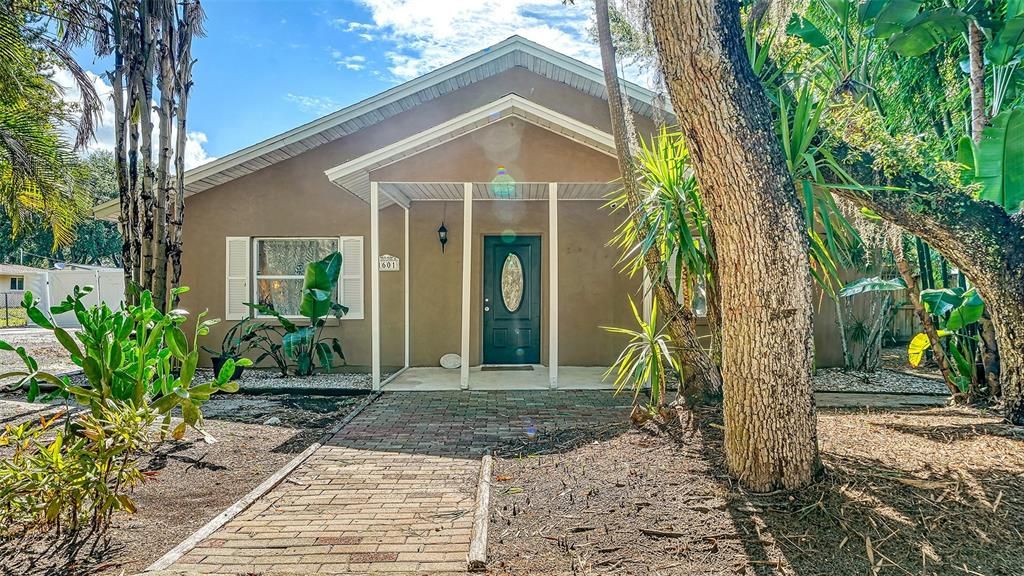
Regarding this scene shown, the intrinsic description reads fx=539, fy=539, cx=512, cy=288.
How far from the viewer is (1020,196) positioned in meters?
4.22

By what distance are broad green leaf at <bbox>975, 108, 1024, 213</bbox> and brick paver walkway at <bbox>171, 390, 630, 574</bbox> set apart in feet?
13.0

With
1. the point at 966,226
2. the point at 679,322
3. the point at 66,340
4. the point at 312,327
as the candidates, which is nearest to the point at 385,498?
the point at 66,340

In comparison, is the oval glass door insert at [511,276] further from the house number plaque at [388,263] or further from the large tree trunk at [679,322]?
the large tree trunk at [679,322]

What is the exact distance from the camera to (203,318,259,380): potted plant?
8867 mm

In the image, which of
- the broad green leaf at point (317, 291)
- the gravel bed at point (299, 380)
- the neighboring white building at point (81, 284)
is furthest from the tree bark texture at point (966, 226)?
the neighboring white building at point (81, 284)

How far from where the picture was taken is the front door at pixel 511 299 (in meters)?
9.88

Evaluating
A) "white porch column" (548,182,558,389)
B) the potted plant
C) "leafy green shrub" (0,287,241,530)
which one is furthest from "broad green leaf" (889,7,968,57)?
the potted plant

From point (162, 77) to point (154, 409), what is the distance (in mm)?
7298

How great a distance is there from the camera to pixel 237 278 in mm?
9836

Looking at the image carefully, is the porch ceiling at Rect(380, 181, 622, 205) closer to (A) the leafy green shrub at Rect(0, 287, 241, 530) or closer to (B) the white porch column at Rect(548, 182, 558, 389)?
(B) the white porch column at Rect(548, 182, 558, 389)

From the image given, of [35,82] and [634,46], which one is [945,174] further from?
[35,82]

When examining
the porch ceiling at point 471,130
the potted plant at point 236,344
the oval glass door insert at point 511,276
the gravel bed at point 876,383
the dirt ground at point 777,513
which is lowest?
the gravel bed at point 876,383

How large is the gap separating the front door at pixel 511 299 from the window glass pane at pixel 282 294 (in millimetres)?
3492

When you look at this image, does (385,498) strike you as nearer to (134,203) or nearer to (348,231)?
(348,231)
